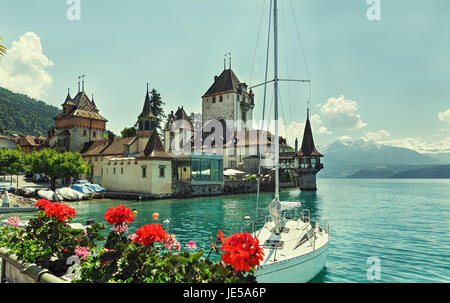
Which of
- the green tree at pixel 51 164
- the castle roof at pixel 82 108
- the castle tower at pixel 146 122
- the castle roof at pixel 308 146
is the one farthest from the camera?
the castle roof at pixel 308 146

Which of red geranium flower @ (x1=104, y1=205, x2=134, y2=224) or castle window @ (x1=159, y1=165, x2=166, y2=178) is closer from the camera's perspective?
red geranium flower @ (x1=104, y1=205, x2=134, y2=224)

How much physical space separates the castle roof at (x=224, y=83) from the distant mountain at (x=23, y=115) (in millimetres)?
113878

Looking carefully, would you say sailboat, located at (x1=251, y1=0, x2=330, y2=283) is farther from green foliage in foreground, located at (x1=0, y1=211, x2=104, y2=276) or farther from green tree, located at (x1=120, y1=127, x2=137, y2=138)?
green tree, located at (x1=120, y1=127, x2=137, y2=138)

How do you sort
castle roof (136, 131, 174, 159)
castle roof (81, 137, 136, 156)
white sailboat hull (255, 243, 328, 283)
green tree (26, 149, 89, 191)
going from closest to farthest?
1. white sailboat hull (255, 243, 328, 283)
2. green tree (26, 149, 89, 191)
3. castle roof (136, 131, 174, 159)
4. castle roof (81, 137, 136, 156)

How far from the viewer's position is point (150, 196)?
40.9 m

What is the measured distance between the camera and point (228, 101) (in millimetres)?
74750

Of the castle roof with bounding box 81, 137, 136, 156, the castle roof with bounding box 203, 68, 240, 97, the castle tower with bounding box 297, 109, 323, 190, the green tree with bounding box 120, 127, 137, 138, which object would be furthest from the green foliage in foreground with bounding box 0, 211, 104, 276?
the castle roof with bounding box 203, 68, 240, 97

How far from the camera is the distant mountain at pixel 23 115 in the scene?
15482 centimetres

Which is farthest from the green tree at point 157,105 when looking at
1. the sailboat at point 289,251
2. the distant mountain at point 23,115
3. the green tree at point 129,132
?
the distant mountain at point 23,115

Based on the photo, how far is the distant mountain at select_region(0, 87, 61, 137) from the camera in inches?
6095

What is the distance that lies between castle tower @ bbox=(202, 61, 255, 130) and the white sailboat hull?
6268 centimetres

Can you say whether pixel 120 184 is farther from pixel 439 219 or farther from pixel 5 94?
pixel 5 94

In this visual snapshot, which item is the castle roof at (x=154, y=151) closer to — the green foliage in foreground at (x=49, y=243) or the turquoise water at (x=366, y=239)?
the turquoise water at (x=366, y=239)

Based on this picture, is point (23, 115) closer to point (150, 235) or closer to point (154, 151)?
point (154, 151)
